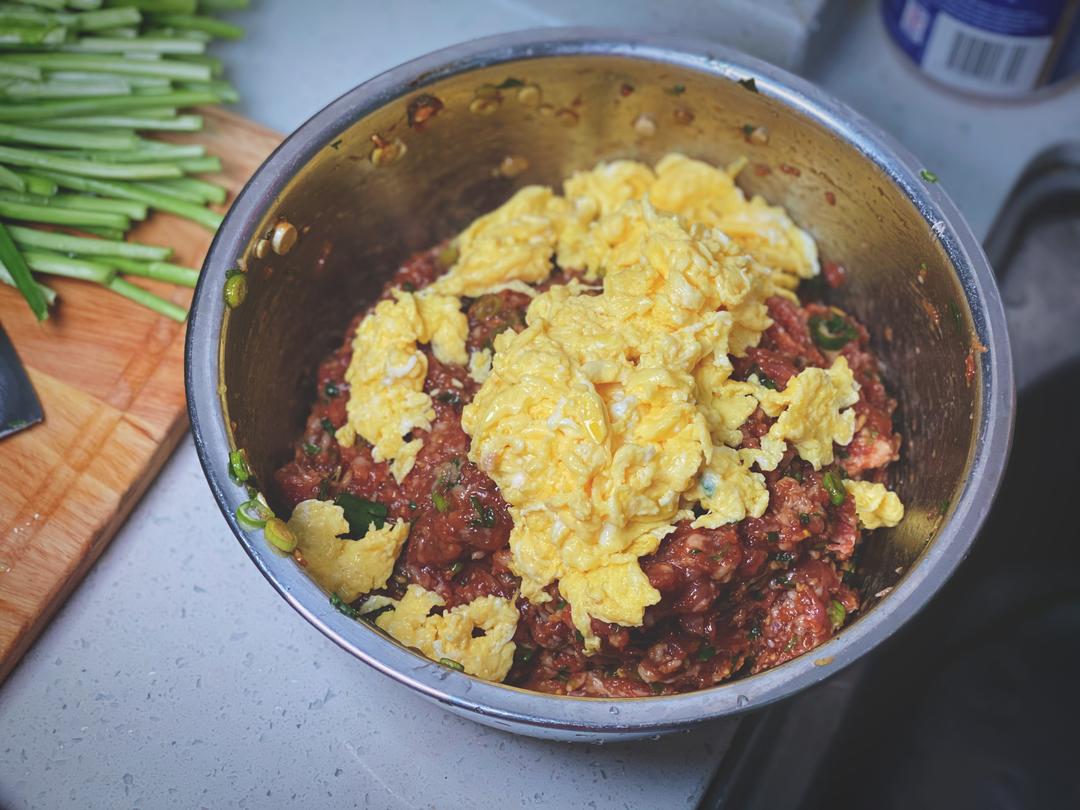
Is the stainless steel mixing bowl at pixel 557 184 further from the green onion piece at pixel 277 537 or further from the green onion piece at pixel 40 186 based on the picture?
the green onion piece at pixel 40 186

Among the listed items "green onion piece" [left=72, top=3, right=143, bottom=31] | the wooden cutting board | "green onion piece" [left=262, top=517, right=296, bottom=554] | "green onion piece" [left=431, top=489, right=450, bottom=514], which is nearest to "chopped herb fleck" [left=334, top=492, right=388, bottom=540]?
"green onion piece" [left=431, top=489, right=450, bottom=514]

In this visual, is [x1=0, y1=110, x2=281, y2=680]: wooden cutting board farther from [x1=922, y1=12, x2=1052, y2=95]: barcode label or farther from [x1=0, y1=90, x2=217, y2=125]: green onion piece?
[x1=922, y1=12, x2=1052, y2=95]: barcode label

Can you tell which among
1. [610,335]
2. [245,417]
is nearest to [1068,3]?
[610,335]

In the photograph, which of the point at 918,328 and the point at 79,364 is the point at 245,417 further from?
the point at 918,328

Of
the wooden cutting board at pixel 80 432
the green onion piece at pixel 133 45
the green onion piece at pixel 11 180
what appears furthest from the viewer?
the green onion piece at pixel 133 45

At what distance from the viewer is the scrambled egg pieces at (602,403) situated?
193 centimetres

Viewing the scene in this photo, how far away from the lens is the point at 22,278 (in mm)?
2506

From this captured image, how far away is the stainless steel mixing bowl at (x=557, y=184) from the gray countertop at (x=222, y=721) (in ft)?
1.16

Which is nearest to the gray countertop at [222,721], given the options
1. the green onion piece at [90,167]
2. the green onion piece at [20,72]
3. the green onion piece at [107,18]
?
the green onion piece at [90,167]

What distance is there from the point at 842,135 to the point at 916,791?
1969mm

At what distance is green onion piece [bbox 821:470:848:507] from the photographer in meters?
2.13

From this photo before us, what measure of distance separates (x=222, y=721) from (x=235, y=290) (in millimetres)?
940

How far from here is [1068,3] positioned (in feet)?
8.98

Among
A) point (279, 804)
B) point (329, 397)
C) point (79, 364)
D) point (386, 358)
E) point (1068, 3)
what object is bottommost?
point (279, 804)
